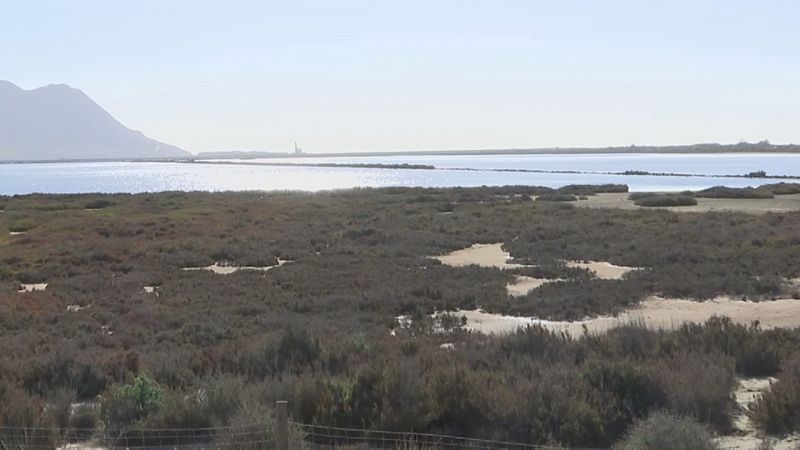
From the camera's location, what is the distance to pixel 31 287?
22.5m

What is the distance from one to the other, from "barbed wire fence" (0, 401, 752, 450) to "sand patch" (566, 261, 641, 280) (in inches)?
602

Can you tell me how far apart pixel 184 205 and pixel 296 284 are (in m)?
40.0

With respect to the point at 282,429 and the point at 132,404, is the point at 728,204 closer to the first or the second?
the point at 132,404

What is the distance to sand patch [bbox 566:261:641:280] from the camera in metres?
22.6

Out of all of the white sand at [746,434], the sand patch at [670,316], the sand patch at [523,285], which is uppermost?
the white sand at [746,434]

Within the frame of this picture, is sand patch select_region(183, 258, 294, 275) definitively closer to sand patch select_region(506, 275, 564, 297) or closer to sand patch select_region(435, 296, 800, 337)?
sand patch select_region(506, 275, 564, 297)

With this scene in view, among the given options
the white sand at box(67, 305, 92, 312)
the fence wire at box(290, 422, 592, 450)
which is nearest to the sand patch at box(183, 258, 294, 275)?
the white sand at box(67, 305, 92, 312)

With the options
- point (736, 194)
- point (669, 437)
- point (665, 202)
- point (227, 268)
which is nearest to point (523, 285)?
point (227, 268)

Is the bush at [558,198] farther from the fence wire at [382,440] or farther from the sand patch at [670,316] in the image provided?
the fence wire at [382,440]

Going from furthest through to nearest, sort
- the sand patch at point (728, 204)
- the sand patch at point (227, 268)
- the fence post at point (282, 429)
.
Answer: the sand patch at point (728, 204) → the sand patch at point (227, 268) → the fence post at point (282, 429)

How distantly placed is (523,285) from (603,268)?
423cm

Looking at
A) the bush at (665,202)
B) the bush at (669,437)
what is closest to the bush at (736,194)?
the bush at (665,202)

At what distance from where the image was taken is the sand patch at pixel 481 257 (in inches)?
1027

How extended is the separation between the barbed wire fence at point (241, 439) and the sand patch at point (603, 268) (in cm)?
1528
